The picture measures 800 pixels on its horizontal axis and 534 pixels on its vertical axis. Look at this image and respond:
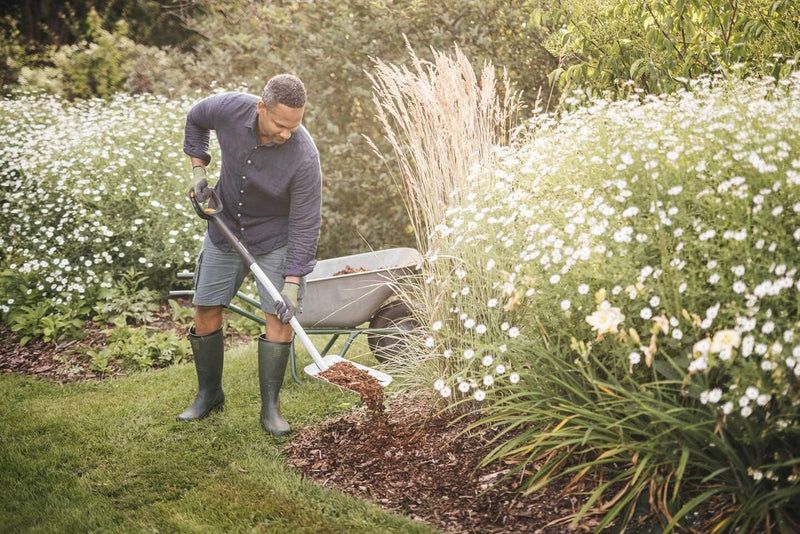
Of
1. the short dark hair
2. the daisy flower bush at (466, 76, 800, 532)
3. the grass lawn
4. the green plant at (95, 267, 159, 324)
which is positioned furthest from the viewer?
the green plant at (95, 267, 159, 324)

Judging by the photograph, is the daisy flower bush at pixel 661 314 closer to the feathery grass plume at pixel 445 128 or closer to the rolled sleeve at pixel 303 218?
the feathery grass plume at pixel 445 128

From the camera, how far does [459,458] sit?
9.46 feet

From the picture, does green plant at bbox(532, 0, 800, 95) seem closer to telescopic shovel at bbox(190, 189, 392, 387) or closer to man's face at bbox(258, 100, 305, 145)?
man's face at bbox(258, 100, 305, 145)

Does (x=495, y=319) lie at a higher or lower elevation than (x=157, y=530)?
higher

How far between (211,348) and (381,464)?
117 centimetres

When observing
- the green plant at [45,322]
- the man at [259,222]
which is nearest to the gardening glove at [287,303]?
the man at [259,222]

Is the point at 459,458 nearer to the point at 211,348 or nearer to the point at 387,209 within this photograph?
the point at 211,348

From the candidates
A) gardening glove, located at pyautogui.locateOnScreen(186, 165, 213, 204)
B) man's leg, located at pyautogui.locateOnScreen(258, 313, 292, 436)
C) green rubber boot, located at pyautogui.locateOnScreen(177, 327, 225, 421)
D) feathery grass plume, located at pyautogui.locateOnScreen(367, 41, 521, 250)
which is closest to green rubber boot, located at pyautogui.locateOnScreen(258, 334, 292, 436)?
man's leg, located at pyautogui.locateOnScreen(258, 313, 292, 436)

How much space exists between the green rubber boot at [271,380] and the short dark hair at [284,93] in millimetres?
1157

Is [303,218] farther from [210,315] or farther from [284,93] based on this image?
[210,315]

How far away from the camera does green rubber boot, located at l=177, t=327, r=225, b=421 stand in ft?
11.8

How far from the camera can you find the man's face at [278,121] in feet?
10.2

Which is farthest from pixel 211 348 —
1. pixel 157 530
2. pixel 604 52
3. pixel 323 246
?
pixel 323 246

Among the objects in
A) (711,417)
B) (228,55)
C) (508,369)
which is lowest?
(508,369)
